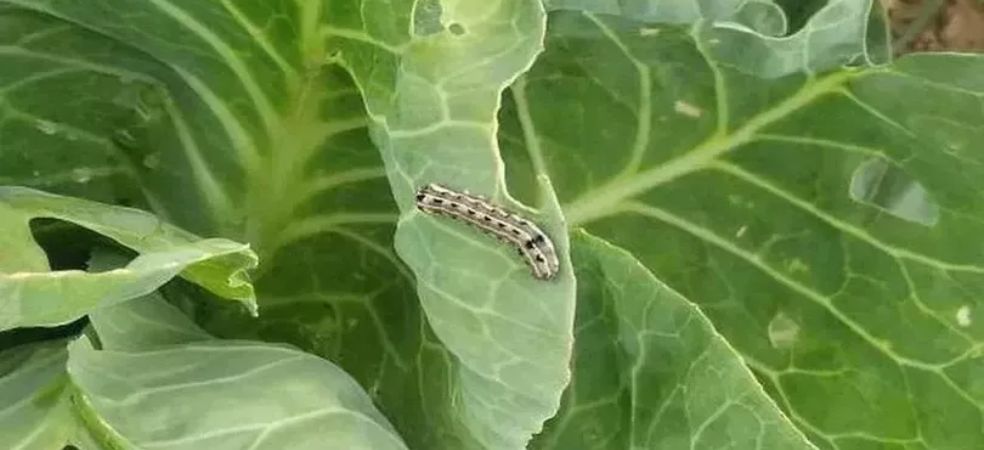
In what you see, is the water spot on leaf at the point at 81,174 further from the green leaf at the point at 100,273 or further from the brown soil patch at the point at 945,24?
the brown soil patch at the point at 945,24

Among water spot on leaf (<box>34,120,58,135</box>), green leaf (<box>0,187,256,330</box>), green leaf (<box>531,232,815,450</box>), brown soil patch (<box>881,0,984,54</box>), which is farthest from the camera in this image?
brown soil patch (<box>881,0,984,54</box>)

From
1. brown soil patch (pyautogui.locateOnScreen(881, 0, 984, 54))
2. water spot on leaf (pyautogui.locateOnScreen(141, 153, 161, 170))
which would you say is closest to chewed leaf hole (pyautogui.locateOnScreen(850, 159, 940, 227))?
water spot on leaf (pyautogui.locateOnScreen(141, 153, 161, 170))

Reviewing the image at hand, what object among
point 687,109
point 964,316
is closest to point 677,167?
point 687,109

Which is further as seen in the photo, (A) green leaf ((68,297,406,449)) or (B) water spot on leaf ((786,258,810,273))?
(B) water spot on leaf ((786,258,810,273))

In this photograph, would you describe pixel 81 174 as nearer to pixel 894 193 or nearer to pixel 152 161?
pixel 152 161

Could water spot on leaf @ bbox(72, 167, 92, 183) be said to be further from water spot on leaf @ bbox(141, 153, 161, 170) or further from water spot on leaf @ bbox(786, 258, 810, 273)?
water spot on leaf @ bbox(786, 258, 810, 273)

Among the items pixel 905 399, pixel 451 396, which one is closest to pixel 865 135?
pixel 905 399
